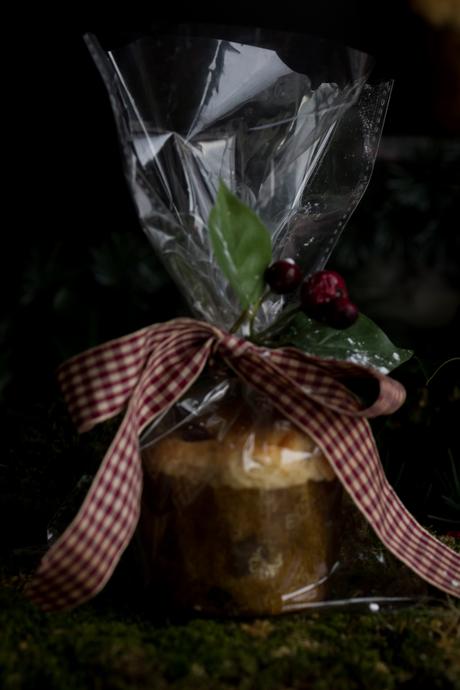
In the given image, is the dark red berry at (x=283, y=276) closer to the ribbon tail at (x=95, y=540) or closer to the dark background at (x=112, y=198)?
the ribbon tail at (x=95, y=540)

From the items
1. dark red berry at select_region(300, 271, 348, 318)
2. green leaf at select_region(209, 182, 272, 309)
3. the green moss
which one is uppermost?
green leaf at select_region(209, 182, 272, 309)

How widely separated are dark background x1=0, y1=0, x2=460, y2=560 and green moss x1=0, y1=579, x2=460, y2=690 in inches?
28.7

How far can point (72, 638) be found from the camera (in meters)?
0.71

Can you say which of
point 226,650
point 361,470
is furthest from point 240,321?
point 226,650

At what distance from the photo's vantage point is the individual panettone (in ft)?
2.51

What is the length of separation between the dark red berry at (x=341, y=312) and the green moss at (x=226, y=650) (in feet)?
0.88

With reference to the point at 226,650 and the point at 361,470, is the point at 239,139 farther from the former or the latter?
the point at 226,650

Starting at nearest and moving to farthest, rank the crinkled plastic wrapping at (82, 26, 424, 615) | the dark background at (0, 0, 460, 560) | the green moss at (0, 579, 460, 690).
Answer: the green moss at (0, 579, 460, 690) < the crinkled plastic wrapping at (82, 26, 424, 615) < the dark background at (0, 0, 460, 560)

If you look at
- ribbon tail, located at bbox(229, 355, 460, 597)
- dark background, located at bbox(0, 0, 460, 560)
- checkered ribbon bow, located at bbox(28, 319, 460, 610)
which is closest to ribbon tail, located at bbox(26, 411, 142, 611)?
checkered ribbon bow, located at bbox(28, 319, 460, 610)

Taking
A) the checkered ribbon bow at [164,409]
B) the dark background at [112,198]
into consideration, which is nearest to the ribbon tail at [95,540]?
the checkered ribbon bow at [164,409]

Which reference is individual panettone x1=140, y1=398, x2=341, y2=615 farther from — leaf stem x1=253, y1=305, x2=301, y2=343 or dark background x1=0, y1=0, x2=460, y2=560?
dark background x1=0, y1=0, x2=460, y2=560

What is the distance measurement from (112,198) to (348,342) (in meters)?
1.00

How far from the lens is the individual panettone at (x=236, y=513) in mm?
764

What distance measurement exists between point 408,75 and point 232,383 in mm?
1265
